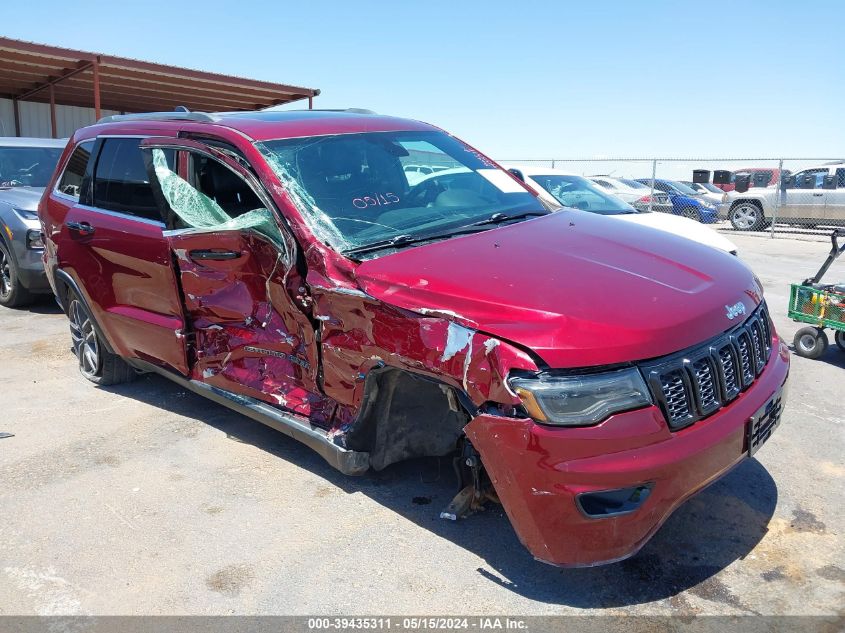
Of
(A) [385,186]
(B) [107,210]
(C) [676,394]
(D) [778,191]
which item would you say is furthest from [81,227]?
(D) [778,191]

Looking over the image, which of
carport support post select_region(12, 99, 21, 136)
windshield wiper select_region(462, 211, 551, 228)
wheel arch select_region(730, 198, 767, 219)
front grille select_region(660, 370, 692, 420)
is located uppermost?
carport support post select_region(12, 99, 21, 136)

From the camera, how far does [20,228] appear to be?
7.32 metres

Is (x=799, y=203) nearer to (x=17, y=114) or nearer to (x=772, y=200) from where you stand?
(x=772, y=200)

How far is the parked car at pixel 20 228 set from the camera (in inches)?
289

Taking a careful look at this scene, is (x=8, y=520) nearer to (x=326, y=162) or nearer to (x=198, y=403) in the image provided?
(x=198, y=403)

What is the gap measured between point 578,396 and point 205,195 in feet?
8.05

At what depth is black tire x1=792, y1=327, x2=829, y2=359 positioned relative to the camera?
19.0ft

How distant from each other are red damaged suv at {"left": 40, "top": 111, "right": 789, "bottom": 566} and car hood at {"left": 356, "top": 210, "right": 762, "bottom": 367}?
11mm

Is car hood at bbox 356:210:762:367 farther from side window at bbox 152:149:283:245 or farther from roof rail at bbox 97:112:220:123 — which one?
roof rail at bbox 97:112:220:123

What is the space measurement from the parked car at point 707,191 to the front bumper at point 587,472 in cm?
1917

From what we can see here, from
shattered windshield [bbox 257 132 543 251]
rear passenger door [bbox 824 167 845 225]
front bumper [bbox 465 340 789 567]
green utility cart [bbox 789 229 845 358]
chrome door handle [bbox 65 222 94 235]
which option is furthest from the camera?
rear passenger door [bbox 824 167 845 225]

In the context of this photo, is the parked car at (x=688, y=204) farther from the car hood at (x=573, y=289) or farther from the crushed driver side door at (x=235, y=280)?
the crushed driver side door at (x=235, y=280)

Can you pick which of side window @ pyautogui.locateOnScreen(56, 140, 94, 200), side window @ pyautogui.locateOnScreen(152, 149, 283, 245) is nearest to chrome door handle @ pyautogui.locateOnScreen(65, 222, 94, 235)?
side window @ pyautogui.locateOnScreen(56, 140, 94, 200)

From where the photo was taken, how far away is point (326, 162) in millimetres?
3691
